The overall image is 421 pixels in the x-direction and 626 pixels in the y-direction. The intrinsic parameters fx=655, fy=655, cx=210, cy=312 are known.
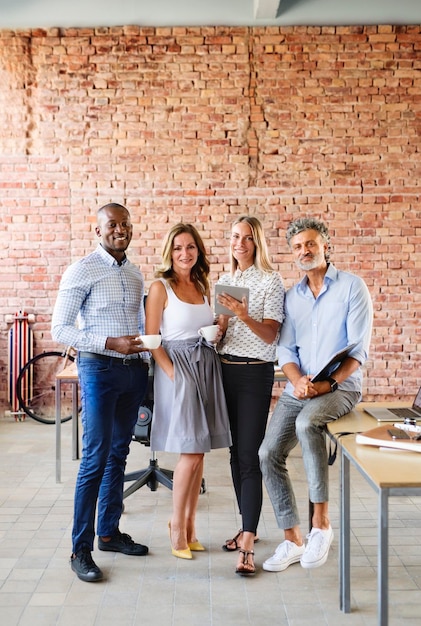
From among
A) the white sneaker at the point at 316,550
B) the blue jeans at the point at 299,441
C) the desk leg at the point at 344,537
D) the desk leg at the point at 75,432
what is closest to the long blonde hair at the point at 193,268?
the blue jeans at the point at 299,441

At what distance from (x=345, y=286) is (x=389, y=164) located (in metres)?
4.26

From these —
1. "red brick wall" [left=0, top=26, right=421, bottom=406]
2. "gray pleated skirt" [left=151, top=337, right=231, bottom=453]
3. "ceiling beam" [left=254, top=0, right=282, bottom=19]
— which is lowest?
"gray pleated skirt" [left=151, top=337, right=231, bottom=453]

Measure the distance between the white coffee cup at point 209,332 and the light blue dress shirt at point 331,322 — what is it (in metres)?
0.42

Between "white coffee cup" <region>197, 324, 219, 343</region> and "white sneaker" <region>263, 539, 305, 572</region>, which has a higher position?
"white coffee cup" <region>197, 324, 219, 343</region>

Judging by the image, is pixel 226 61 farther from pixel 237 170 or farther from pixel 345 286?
pixel 345 286

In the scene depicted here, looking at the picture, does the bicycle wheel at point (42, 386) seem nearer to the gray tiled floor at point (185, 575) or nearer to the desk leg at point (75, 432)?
the desk leg at point (75, 432)

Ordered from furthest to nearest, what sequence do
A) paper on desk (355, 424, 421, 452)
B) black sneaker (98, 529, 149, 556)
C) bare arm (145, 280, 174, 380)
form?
1. black sneaker (98, 529, 149, 556)
2. bare arm (145, 280, 174, 380)
3. paper on desk (355, 424, 421, 452)

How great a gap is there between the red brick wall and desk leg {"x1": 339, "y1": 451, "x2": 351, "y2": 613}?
14.6 feet

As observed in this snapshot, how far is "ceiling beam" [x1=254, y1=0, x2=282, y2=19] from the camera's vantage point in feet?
21.6

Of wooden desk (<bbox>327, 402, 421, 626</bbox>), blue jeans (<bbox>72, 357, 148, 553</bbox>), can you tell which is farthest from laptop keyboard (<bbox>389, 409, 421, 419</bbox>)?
blue jeans (<bbox>72, 357, 148, 553</bbox>)

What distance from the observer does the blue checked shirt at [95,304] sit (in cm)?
316

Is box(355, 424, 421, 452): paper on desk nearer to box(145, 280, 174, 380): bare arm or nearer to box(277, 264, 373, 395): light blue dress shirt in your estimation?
box(277, 264, 373, 395): light blue dress shirt

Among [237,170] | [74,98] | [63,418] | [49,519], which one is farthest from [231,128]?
[49,519]

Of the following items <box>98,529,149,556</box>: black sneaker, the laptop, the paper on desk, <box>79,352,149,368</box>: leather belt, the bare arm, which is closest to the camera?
the paper on desk
